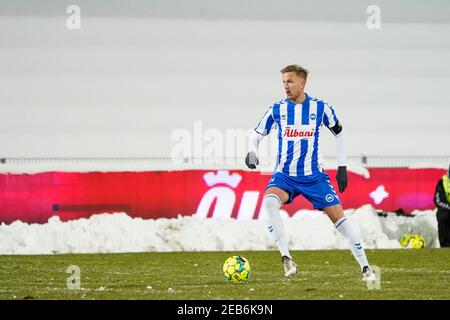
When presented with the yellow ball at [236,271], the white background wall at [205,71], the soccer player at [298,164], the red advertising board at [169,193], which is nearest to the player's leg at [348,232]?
the soccer player at [298,164]

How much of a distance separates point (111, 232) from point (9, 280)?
23.7 feet

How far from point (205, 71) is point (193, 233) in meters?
5.68

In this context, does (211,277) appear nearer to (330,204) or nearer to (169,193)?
(330,204)

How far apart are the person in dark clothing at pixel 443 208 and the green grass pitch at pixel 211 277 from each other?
1682 millimetres

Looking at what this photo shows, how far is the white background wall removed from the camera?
21859 mm

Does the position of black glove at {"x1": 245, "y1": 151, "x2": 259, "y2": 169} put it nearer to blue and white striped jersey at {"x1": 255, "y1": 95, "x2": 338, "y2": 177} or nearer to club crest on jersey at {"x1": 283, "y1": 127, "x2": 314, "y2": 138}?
blue and white striped jersey at {"x1": 255, "y1": 95, "x2": 338, "y2": 177}

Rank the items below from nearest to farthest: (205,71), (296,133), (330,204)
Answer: (330,204) → (296,133) → (205,71)

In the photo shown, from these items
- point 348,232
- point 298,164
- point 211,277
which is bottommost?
point 211,277

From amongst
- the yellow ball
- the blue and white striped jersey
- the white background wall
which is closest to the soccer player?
the blue and white striped jersey

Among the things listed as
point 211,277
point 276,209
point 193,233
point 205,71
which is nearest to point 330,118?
point 276,209

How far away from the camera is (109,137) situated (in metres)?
21.9

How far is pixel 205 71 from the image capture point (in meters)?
22.5

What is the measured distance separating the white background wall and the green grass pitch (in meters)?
6.70
